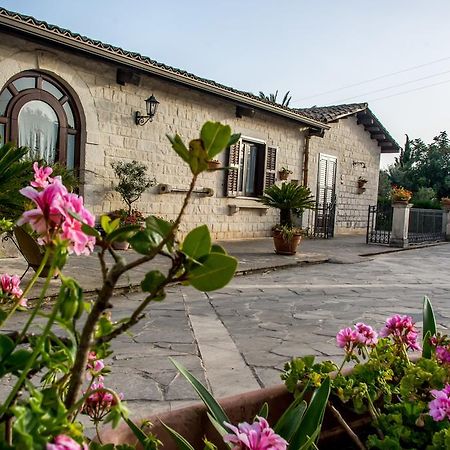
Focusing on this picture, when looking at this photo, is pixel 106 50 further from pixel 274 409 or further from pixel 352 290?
pixel 274 409

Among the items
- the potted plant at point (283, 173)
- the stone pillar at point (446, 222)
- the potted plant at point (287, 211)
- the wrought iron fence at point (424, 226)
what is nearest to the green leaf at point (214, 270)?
the potted plant at point (287, 211)

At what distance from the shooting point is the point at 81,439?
605 mm

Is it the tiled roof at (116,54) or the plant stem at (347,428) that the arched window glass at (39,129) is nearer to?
the tiled roof at (116,54)

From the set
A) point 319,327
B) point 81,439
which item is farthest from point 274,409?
point 319,327

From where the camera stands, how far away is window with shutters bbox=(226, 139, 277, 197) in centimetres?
1100

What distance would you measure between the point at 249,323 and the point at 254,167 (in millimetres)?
7889

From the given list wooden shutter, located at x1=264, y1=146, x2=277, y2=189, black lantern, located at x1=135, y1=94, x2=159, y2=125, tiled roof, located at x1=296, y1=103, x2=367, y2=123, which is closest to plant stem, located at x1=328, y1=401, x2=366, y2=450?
black lantern, located at x1=135, y1=94, x2=159, y2=125

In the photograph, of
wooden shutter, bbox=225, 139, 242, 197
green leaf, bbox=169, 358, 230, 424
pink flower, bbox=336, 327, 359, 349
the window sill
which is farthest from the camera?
the window sill

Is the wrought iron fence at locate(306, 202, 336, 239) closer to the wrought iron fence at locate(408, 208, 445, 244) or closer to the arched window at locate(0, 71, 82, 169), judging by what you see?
the wrought iron fence at locate(408, 208, 445, 244)

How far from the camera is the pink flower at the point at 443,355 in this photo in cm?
133

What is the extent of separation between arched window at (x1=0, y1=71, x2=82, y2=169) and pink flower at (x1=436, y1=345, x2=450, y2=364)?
20.7ft

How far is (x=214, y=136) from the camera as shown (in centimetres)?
56

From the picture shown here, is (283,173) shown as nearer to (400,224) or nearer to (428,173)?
(400,224)

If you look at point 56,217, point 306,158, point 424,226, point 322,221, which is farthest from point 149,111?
point 424,226
